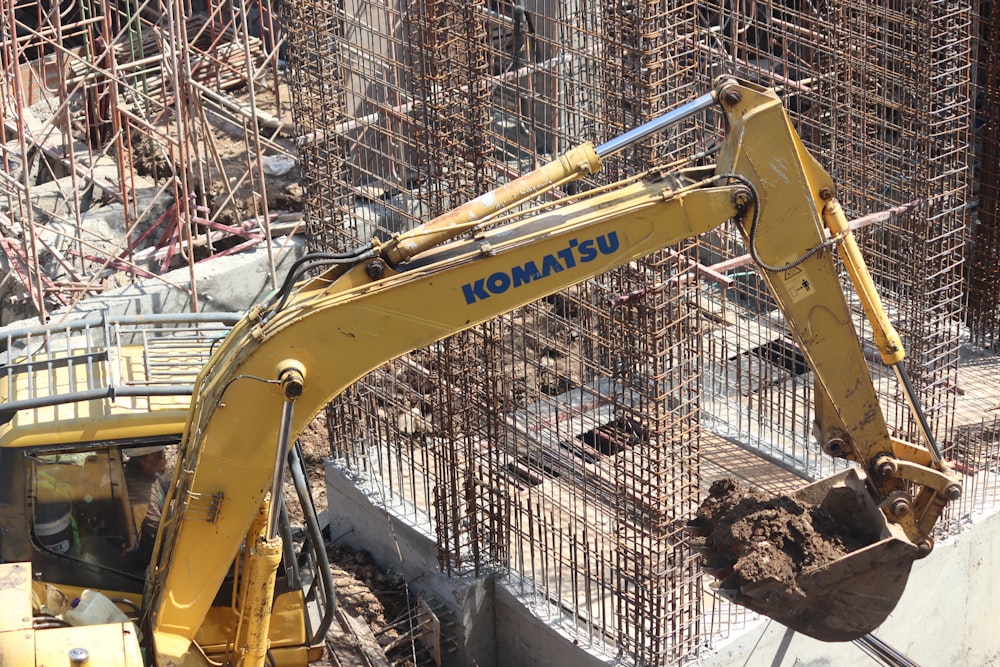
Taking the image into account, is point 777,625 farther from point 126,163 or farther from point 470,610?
point 126,163

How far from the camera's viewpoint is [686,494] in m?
9.72

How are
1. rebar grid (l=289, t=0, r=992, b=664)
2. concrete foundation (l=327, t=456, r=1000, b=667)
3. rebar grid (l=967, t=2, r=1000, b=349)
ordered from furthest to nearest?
1. rebar grid (l=967, t=2, r=1000, b=349)
2. concrete foundation (l=327, t=456, r=1000, b=667)
3. rebar grid (l=289, t=0, r=992, b=664)

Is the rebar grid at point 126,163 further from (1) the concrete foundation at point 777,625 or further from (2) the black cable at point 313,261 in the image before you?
(2) the black cable at point 313,261

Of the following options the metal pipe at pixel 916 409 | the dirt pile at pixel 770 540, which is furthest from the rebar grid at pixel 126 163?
the metal pipe at pixel 916 409

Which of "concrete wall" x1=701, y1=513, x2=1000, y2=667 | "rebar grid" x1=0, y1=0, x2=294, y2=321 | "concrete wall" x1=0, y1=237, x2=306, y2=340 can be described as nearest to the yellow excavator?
"concrete wall" x1=701, y1=513, x2=1000, y2=667

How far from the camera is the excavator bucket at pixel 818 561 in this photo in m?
8.23

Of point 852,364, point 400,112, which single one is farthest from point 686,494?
point 400,112

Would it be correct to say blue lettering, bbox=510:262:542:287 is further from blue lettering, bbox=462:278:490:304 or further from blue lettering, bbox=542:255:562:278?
blue lettering, bbox=462:278:490:304

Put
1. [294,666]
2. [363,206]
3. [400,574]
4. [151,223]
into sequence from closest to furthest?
[294,666], [400,574], [363,206], [151,223]

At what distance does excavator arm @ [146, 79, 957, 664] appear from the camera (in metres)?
7.79

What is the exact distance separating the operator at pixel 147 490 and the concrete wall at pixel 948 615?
4596 millimetres

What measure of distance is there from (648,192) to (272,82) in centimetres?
1386

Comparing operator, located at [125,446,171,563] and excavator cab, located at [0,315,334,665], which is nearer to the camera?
excavator cab, located at [0,315,334,665]

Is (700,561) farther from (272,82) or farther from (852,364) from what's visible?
(272,82)
